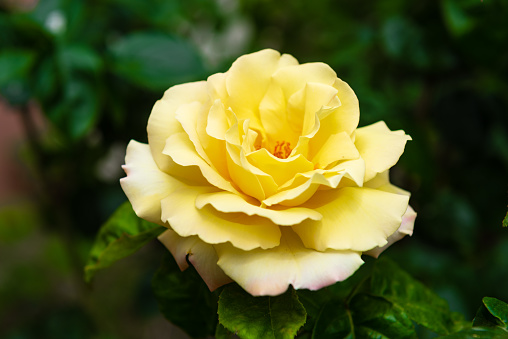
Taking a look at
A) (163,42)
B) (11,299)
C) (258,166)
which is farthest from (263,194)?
(11,299)

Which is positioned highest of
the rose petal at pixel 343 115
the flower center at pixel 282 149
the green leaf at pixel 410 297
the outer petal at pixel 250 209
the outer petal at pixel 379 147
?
the rose petal at pixel 343 115

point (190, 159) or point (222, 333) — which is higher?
point (190, 159)

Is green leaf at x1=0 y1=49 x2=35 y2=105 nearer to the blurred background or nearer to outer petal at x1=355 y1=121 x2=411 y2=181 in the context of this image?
the blurred background

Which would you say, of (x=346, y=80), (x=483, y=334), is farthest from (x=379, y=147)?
(x=346, y=80)

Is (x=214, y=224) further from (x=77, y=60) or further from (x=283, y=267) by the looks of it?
(x=77, y=60)

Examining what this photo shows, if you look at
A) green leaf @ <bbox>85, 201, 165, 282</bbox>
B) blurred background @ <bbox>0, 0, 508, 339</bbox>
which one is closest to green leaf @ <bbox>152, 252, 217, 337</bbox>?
green leaf @ <bbox>85, 201, 165, 282</bbox>

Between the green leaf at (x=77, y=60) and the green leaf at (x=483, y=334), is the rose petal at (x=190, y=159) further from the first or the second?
the green leaf at (x=77, y=60)

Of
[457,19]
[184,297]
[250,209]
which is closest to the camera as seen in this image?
[250,209]

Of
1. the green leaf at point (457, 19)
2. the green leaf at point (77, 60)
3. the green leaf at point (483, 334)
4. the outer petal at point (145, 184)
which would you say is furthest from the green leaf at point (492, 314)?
the green leaf at point (77, 60)
